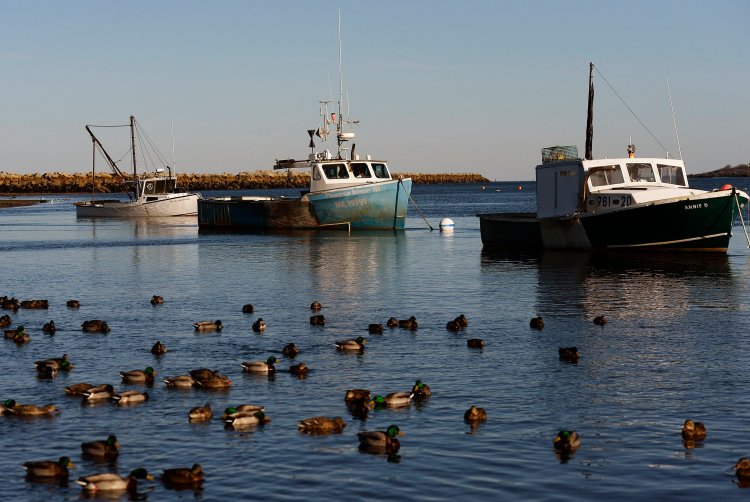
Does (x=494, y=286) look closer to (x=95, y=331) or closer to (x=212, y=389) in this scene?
(x=95, y=331)

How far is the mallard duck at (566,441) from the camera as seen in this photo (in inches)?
737

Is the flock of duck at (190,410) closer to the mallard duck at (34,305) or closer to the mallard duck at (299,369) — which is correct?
the mallard duck at (299,369)

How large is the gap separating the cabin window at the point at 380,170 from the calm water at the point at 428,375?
26.5 metres

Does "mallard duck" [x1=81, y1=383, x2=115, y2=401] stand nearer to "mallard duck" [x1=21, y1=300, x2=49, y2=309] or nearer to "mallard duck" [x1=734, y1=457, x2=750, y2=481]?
"mallard duck" [x1=734, y1=457, x2=750, y2=481]

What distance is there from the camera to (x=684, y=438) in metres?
19.2

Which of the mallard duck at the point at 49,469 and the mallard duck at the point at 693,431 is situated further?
the mallard duck at the point at 693,431

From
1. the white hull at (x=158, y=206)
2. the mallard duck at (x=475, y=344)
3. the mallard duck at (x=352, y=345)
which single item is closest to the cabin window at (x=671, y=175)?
the mallard duck at (x=475, y=344)

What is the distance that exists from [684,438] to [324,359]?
10.5 metres

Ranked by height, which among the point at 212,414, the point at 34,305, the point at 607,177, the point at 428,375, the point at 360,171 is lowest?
the point at 212,414

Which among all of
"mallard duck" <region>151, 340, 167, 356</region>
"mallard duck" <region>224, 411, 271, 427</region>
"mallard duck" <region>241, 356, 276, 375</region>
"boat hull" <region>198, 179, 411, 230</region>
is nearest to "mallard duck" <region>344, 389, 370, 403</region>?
"mallard duck" <region>224, 411, 271, 427</region>

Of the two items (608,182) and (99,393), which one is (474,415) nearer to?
(99,393)

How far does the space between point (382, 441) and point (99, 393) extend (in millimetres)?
6866

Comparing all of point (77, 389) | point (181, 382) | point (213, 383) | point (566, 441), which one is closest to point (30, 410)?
point (77, 389)

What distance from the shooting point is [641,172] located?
5291 centimetres
